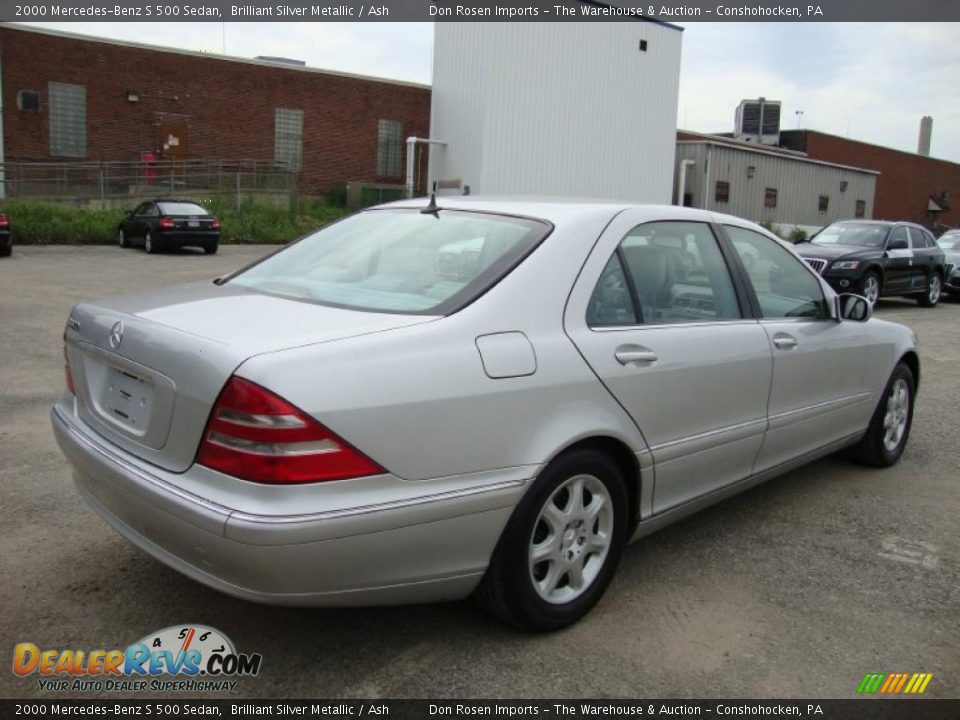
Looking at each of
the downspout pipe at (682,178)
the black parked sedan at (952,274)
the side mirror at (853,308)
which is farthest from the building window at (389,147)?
the side mirror at (853,308)

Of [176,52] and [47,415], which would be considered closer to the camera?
[47,415]

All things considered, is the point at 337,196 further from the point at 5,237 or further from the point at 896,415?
the point at 896,415

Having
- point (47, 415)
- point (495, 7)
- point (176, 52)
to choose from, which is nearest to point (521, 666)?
point (47, 415)

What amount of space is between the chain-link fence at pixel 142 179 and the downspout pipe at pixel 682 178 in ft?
48.4

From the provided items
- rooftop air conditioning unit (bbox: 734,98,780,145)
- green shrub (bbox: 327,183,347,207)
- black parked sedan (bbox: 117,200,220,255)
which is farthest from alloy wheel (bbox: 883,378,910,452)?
rooftop air conditioning unit (bbox: 734,98,780,145)

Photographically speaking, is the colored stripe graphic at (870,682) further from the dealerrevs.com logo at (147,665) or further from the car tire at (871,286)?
the car tire at (871,286)

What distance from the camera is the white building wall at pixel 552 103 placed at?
26812 millimetres

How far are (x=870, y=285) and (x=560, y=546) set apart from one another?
479 inches

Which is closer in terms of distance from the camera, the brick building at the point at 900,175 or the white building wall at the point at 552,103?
the white building wall at the point at 552,103

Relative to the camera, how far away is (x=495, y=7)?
25781 mm

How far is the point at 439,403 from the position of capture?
2588 mm

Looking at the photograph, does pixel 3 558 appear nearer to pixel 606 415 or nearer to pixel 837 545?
pixel 606 415

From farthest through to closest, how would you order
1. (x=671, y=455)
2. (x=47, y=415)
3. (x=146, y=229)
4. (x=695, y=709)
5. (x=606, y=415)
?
(x=146, y=229) → (x=47, y=415) → (x=671, y=455) → (x=606, y=415) → (x=695, y=709)

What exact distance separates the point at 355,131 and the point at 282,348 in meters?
35.9
